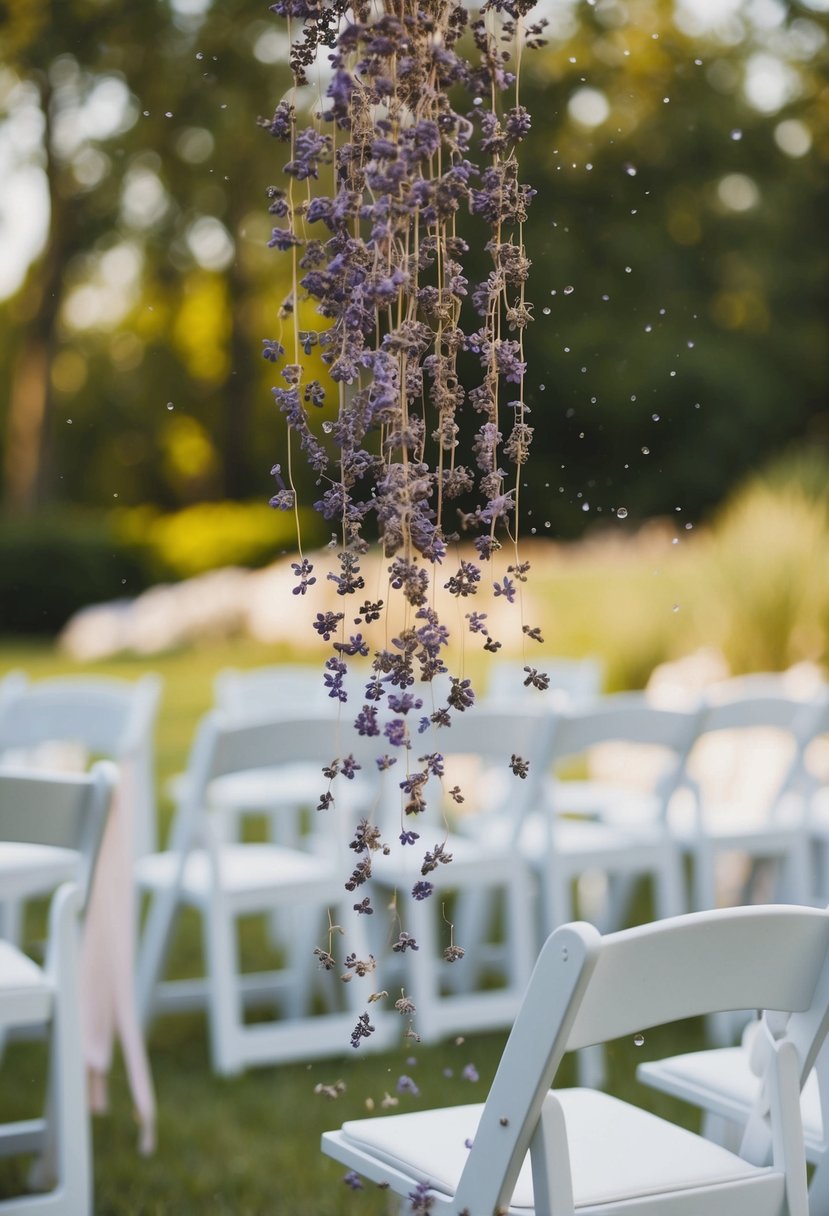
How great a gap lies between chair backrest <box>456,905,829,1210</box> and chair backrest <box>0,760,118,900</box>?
39.9 inches

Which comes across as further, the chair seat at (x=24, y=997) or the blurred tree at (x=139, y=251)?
the blurred tree at (x=139, y=251)

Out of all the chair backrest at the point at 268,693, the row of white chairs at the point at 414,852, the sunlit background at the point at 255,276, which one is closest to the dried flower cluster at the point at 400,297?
the row of white chairs at the point at 414,852

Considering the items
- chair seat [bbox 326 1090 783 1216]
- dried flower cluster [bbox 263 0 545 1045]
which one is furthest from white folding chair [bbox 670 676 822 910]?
dried flower cluster [bbox 263 0 545 1045]

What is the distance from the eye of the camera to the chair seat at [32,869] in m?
3.26

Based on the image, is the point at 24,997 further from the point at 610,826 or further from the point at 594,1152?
the point at 610,826

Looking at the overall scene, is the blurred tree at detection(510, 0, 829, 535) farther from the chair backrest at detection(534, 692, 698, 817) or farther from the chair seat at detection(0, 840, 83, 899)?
the chair seat at detection(0, 840, 83, 899)

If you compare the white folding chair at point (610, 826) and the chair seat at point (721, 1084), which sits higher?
the white folding chair at point (610, 826)

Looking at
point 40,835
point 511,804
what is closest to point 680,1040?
point 511,804

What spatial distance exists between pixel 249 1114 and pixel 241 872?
62cm

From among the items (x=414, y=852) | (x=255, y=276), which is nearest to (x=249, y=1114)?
(x=414, y=852)

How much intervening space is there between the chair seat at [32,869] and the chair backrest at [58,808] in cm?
Result: 79

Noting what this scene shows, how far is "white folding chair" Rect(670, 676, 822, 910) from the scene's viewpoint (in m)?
3.93

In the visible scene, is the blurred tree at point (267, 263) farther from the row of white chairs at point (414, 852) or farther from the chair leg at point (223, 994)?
the chair leg at point (223, 994)

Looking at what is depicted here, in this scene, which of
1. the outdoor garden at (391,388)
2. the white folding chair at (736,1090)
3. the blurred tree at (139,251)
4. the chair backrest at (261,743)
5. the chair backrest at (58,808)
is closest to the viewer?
the outdoor garden at (391,388)
